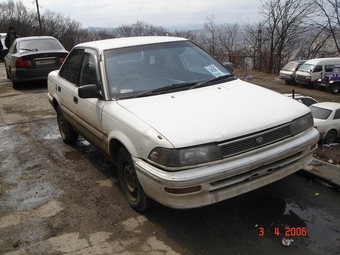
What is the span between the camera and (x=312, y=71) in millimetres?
21922

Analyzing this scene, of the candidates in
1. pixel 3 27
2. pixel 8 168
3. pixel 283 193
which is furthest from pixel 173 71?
pixel 3 27

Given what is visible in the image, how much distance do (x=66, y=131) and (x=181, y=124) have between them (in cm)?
309

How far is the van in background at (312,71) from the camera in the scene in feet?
72.0

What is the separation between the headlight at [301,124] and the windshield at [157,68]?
1097mm

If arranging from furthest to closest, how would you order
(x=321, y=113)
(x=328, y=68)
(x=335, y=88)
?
(x=328, y=68)
(x=335, y=88)
(x=321, y=113)

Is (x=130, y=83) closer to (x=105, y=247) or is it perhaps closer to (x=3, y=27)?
(x=105, y=247)

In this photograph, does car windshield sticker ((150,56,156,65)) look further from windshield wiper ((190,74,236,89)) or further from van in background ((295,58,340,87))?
van in background ((295,58,340,87))

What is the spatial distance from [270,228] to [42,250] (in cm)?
203

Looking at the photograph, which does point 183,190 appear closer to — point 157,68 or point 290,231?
point 290,231

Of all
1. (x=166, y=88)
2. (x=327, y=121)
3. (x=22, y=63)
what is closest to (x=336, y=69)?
(x=327, y=121)

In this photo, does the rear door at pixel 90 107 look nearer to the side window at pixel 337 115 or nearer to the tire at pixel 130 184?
the tire at pixel 130 184

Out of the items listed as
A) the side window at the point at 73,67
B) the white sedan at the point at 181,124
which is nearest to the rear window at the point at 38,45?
the side window at the point at 73,67

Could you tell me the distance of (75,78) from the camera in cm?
457

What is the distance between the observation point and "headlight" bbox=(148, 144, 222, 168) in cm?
267
